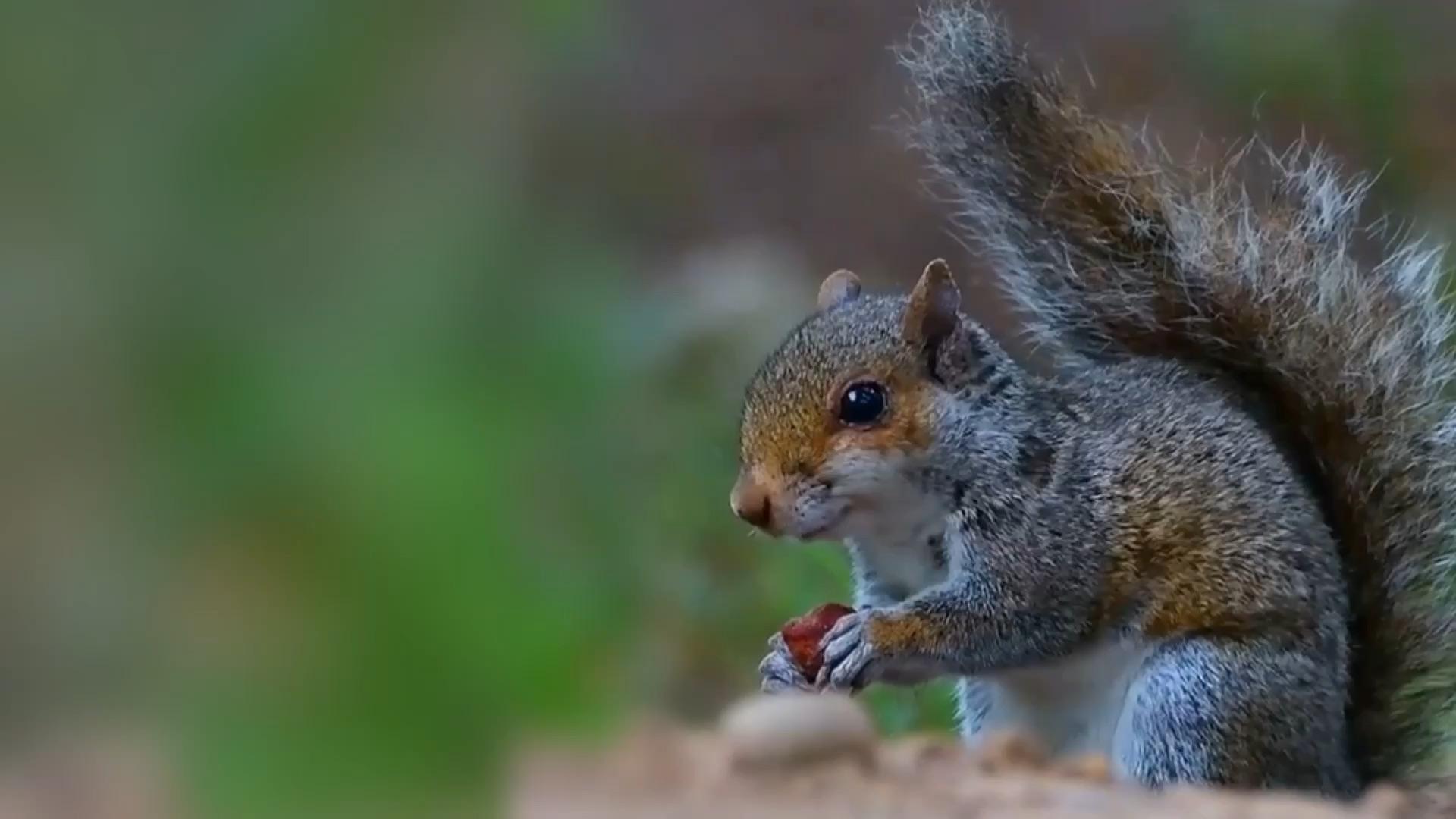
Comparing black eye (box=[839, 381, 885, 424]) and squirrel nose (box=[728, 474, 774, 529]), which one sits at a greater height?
black eye (box=[839, 381, 885, 424])

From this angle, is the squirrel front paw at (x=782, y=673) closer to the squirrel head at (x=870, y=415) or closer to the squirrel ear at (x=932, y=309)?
the squirrel head at (x=870, y=415)

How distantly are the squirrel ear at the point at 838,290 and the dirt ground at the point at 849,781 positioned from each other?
1.56ft

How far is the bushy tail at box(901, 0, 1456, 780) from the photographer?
5.11 ft

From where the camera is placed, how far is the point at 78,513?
329 mm

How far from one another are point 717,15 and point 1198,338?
882 millimetres

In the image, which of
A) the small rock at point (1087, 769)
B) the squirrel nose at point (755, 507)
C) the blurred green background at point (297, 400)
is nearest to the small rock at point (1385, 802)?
the small rock at point (1087, 769)

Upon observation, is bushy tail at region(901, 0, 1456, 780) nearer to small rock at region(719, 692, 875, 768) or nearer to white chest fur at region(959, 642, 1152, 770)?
white chest fur at region(959, 642, 1152, 770)

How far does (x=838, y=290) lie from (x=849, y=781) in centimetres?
73

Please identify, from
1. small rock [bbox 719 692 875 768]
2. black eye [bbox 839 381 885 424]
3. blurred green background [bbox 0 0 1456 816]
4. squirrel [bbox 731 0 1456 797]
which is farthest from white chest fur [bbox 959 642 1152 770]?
blurred green background [bbox 0 0 1456 816]

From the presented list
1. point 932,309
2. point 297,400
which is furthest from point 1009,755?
point 297,400

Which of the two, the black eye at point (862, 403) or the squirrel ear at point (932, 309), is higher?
the squirrel ear at point (932, 309)

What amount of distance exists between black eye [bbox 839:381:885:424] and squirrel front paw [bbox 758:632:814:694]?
0.22 m

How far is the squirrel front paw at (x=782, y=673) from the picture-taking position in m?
1.37

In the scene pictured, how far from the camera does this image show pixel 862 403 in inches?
54.6
